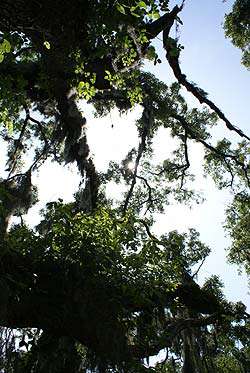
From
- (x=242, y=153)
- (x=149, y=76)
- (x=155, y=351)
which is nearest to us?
(x=155, y=351)

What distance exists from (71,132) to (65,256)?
6395mm

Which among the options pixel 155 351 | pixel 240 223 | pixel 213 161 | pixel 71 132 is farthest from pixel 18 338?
pixel 240 223

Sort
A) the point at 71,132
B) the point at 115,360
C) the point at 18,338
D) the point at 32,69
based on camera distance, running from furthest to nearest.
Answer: the point at 71,132 → the point at 32,69 → the point at 18,338 → the point at 115,360

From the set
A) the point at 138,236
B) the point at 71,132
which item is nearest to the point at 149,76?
the point at 71,132

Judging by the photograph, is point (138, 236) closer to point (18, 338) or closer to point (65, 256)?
point (65, 256)

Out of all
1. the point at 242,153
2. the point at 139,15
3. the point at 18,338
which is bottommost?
the point at 18,338

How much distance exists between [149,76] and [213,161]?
5.35 metres

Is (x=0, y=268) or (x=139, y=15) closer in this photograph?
(x=139, y=15)

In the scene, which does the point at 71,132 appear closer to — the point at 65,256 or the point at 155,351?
the point at 65,256

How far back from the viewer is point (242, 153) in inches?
712

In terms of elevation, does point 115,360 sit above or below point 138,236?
below

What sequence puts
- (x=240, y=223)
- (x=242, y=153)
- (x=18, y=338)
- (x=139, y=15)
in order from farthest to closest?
(x=240, y=223)
(x=242, y=153)
(x=18, y=338)
(x=139, y=15)

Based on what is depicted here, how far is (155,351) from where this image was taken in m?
7.66

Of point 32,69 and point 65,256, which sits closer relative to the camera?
point 65,256
